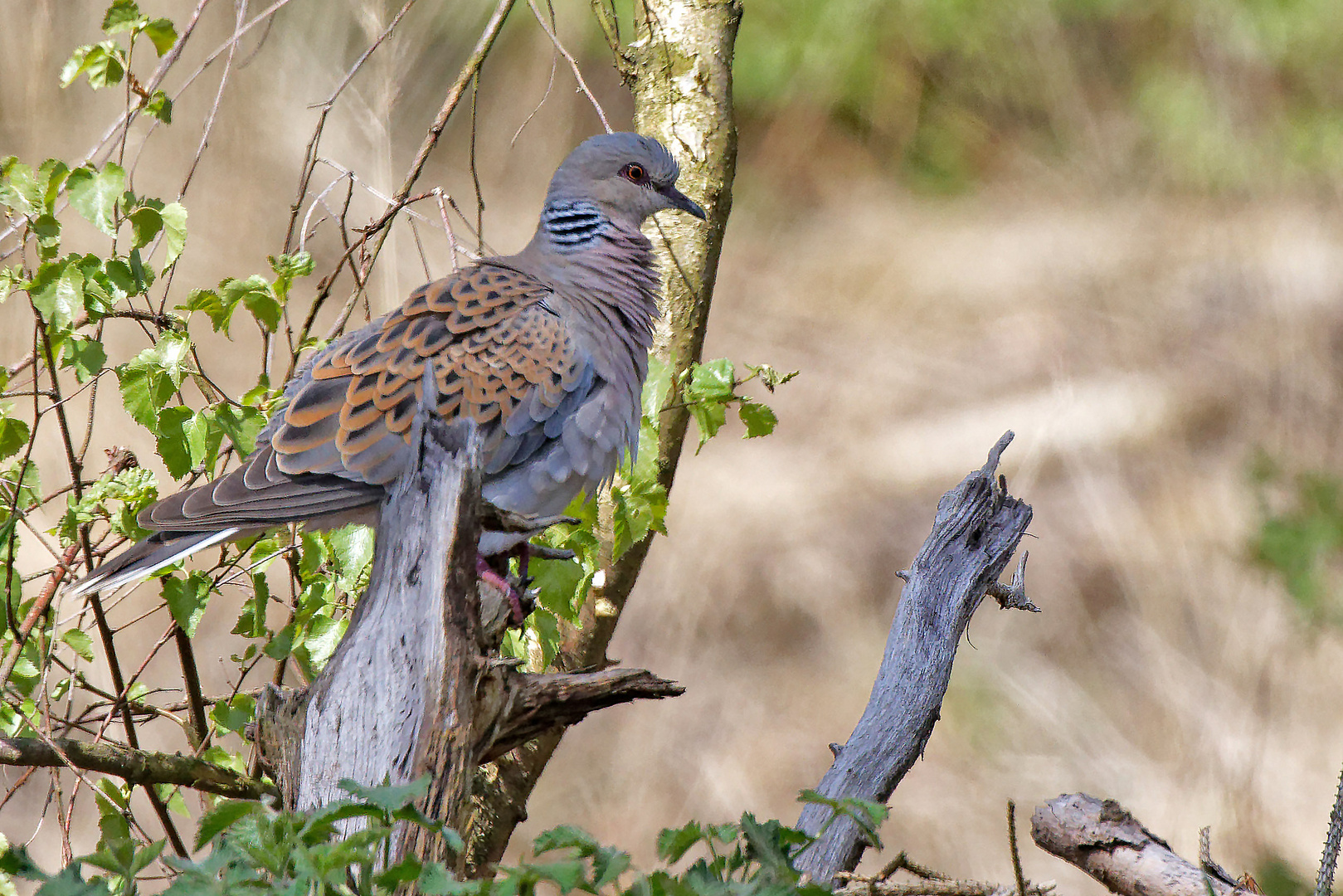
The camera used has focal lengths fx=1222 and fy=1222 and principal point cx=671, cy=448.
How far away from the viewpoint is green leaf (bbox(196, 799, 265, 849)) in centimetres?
109

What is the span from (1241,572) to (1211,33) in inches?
106

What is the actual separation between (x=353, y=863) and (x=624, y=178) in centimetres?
195

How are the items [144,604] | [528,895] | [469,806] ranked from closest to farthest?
[528,895] < [469,806] < [144,604]

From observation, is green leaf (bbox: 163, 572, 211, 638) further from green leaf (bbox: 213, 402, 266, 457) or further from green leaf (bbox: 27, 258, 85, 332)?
green leaf (bbox: 27, 258, 85, 332)

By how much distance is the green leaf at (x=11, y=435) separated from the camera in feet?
7.28

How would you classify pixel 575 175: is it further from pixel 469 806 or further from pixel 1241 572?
pixel 1241 572

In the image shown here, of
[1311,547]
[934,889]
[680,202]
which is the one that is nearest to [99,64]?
[680,202]

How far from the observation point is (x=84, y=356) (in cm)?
215

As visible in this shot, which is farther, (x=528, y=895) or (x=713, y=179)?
(x=713, y=179)

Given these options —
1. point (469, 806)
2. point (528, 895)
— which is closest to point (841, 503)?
point (469, 806)

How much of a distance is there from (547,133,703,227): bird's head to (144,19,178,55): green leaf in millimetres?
879

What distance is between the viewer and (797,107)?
6.39 m

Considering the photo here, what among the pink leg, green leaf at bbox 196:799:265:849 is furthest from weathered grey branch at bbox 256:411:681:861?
the pink leg

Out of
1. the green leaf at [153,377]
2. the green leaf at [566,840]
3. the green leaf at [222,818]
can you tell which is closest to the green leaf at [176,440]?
the green leaf at [153,377]
